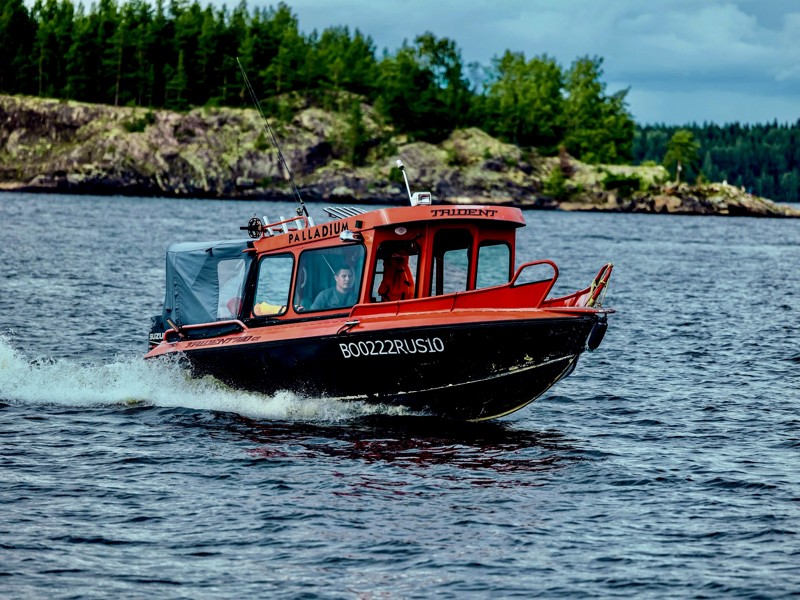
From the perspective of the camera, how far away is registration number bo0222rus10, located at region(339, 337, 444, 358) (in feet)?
55.8

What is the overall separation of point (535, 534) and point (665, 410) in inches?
331

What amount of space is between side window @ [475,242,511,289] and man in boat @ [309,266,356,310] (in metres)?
1.99

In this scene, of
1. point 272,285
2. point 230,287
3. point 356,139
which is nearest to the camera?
point 272,285

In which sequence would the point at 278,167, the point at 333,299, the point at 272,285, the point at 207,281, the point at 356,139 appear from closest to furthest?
the point at 333,299, the point at 272,285, the point at 207,281, the point at 278,167, the point at 356,139

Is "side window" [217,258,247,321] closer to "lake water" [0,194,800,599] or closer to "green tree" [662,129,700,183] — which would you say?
"lake water" [0,194,800,599]

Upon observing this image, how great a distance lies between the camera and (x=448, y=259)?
17906 mm

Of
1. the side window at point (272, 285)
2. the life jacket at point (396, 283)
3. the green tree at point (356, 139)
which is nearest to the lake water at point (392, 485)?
the side window at point (272, 285)

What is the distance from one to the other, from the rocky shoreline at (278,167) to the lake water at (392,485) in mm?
112970

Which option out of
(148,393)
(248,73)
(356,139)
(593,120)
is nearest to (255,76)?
(248,73)

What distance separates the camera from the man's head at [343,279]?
17953 millimetres

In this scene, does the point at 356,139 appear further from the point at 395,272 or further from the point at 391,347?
the point at 391,347

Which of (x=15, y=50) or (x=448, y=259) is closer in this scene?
(x=448, y=259)

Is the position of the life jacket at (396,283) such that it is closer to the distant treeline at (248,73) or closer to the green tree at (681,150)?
the distant treeline at (248,73)

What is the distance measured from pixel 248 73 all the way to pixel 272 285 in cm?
14706
